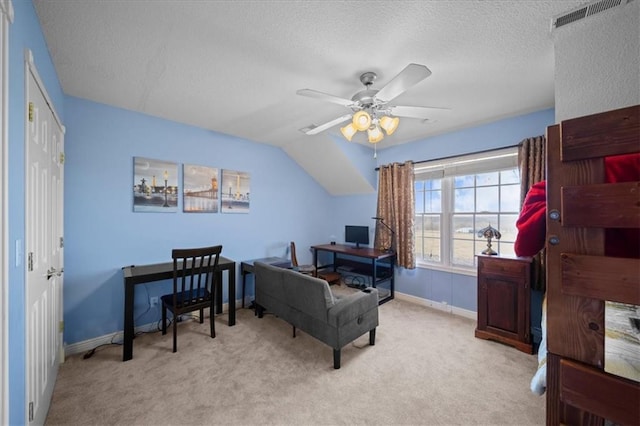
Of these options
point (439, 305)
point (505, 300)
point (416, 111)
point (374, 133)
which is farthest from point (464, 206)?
point (374, 133)

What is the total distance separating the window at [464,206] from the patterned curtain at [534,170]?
0.48ft

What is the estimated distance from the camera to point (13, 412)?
107 cm

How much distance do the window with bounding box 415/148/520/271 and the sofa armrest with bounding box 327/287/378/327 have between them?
168cm

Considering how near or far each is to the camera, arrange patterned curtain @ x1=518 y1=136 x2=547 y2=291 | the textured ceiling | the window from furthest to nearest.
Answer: the window
patterned curtain @ x1=518 y1=136 x2=547 y2=291
the textured ceiling

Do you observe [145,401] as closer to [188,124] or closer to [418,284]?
[188,124]

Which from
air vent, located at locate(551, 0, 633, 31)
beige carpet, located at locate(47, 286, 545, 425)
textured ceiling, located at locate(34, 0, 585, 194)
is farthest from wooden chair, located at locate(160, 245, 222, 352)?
air vent, located at locate(551, 0, 633, 31)

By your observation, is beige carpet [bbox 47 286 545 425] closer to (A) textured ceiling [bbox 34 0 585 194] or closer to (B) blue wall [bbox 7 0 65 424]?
(B) blue wall [bbox 7 0 65 424]

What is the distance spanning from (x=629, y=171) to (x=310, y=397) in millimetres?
2135

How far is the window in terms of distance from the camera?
10.0 feet

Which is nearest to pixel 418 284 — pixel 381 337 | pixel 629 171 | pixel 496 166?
pixel 381 337

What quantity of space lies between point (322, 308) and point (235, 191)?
224 cm

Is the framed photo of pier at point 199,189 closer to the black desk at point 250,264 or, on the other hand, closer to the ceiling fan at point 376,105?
the black desk at point 250,264

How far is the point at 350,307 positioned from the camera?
2232 millimetres

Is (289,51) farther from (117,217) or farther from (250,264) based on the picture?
(250,264)
